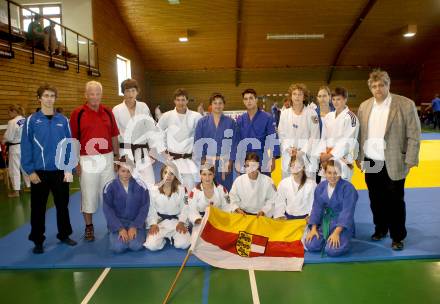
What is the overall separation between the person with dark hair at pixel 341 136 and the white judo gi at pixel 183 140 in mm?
1769

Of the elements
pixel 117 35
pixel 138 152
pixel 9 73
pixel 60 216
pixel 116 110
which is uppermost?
pixel 117 35

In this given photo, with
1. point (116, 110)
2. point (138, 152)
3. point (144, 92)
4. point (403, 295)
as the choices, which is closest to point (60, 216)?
point (138, 152)

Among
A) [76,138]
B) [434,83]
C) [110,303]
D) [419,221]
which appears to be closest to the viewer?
[110,303]

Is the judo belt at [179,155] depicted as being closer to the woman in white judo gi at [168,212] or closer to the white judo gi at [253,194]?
the woman in white judo gi at [168,212]

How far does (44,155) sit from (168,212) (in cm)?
156

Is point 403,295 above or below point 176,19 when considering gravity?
below

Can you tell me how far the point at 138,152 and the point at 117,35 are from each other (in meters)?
13.0

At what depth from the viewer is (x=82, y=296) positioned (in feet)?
9.73

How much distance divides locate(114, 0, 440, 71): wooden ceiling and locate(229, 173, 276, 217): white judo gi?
1318cm

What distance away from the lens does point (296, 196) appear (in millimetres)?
4211

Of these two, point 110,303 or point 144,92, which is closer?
point 110,303

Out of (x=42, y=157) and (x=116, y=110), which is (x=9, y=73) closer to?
(x=116, y=110)

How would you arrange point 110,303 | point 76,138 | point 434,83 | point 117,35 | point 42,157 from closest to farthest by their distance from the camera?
point 110,303 → point 42,157 → point 76,138 → point 117,35 → point 434,83

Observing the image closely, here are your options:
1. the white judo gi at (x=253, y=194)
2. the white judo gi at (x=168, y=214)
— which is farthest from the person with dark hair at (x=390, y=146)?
the white judo gi at (x=168, y=214)
